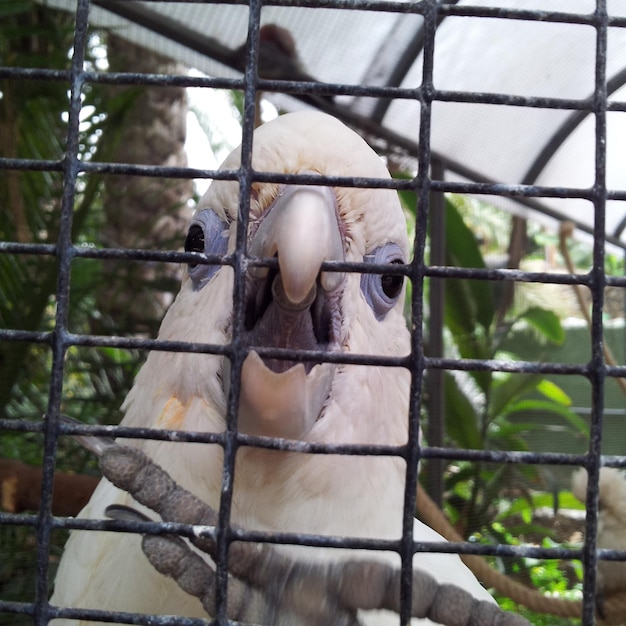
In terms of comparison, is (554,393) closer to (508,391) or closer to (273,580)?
(508,391)

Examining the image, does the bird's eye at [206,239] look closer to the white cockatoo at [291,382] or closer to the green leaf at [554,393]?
the white cockatoo at [291,382]

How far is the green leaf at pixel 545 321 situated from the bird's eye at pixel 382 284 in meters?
3.42

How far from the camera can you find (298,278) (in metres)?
0.83

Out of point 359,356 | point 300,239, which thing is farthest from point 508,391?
point 359,356

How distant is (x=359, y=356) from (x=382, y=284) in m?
0.59

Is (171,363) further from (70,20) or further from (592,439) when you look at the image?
(70,20)

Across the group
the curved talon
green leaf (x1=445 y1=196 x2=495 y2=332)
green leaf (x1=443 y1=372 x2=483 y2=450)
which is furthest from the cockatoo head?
green leaf (x1=443 y1=372 x2=483 y2=450)

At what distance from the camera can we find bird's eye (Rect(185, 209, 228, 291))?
48.9 inches

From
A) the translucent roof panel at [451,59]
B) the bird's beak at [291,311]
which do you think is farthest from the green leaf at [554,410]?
the bird's beak at [291,311]

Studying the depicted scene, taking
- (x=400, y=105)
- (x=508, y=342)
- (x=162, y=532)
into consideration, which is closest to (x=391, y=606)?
(x=162, y=532)

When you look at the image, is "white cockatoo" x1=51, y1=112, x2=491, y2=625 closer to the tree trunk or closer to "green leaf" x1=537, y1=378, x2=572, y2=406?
the tree trunk

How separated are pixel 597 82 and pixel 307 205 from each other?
15.0 inches

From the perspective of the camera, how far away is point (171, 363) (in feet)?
4.02

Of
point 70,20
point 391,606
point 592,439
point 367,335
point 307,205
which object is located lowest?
point 391,606
